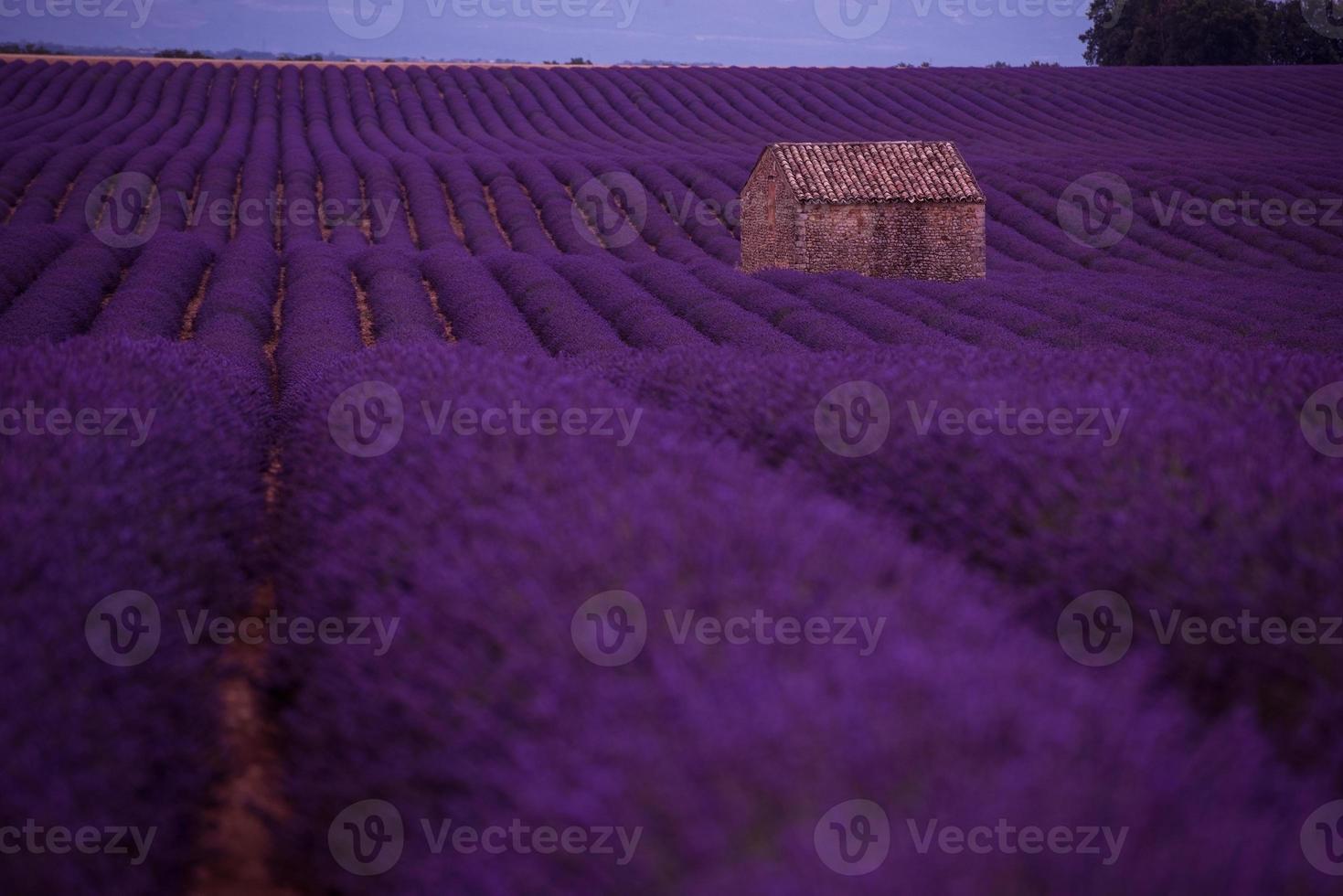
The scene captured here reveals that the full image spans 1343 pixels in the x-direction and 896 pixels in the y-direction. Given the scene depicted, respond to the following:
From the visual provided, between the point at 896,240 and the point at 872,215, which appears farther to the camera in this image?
the point at 896,240

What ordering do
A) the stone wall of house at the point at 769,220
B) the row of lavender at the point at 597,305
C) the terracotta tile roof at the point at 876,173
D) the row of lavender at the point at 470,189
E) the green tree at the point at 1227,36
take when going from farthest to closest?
the green tree at the point at 1227,36, the row of lavender at the point at 470,189, the stone wall of house at the point at 769,220, the terracotta tile roof at the point at 876,173, the row of lavender at the point at 597,305

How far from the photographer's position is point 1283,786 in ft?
6.64

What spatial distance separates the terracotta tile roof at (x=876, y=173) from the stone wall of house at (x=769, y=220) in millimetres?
347

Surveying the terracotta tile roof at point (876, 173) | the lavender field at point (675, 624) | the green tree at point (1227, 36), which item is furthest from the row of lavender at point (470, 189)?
the green tree at point (1227, 36)

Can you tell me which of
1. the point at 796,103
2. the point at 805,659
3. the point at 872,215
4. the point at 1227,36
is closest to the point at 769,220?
the point at 872,215

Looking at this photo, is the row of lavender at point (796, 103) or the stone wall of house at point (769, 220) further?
the row of lavender at point (796, 103)

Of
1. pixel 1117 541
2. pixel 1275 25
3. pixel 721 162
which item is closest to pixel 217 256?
pixel 721 162

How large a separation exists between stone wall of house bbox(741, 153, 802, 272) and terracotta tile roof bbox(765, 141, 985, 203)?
1.14 feet

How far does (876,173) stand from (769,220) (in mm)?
2396

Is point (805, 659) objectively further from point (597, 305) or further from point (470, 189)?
point (470, 189)

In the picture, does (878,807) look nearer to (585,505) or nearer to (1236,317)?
(585,505)

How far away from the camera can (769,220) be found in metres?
21.9

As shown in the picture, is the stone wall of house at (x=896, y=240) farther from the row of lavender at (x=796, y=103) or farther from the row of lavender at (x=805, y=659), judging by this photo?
the row of lavender at (x=805, y=659)

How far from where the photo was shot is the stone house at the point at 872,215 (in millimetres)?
20859
